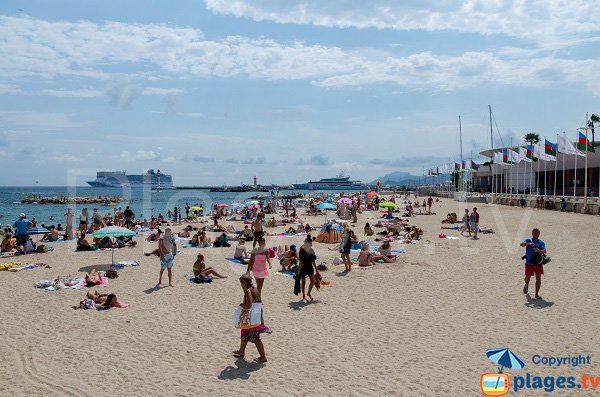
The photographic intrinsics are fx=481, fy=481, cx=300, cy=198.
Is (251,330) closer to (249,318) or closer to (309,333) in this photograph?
(249,318)

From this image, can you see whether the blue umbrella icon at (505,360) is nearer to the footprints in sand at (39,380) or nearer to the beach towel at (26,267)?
the footprints in sand at (39,380)

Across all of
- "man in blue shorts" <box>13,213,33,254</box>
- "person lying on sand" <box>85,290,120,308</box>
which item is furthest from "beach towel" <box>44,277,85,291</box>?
"man in blue shorts" <box>13,213,33,254</box>

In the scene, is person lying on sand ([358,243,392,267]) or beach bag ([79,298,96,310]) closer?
beach bag ([79,298,96,310])

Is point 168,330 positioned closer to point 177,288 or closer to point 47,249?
point 177,288

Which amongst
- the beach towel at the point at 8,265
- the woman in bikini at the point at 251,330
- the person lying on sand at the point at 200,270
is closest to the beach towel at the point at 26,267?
the beach towel at the point at 8,265

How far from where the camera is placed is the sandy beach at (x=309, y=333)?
19.1 ft

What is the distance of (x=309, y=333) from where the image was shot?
7.70m

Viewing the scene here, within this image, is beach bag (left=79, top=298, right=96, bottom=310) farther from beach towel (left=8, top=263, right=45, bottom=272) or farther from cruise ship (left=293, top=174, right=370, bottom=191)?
cruise ship (left=293, top=174, right=370, bottom=191)

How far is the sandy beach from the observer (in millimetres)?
5828

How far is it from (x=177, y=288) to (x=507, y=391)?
7.51 meters

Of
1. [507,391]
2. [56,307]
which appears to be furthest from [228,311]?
[507,391]

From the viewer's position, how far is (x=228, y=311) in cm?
902

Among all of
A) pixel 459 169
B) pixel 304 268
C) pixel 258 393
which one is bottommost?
pixel 258 393

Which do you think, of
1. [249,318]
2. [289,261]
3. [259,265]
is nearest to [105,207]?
[289,261]
